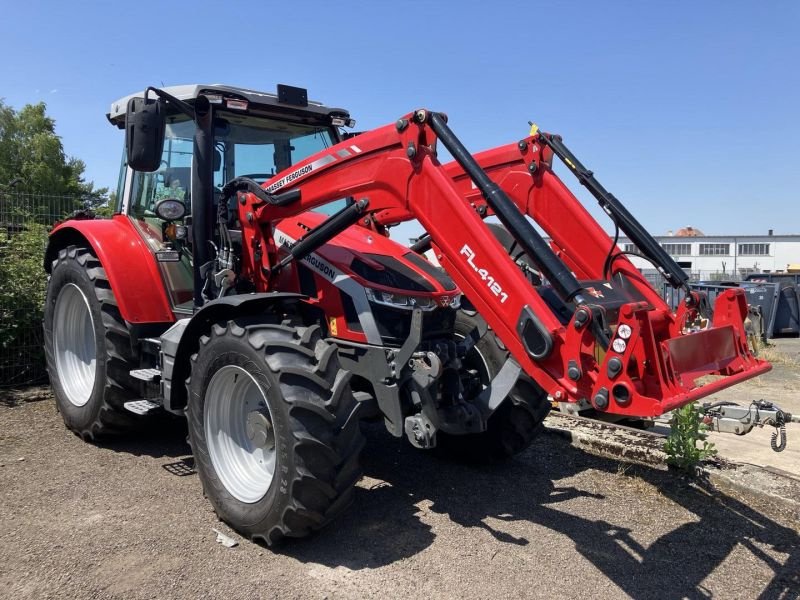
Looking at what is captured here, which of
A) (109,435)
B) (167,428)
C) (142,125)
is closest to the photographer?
(142,125)

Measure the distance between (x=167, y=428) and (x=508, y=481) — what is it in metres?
3.04

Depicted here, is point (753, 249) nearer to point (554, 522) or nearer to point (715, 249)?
point (715, 249)

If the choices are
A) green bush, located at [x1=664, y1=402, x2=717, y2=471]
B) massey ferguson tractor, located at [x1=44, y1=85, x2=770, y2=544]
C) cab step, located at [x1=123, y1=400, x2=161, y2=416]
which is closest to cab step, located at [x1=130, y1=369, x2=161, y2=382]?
massey ferguson tractor, located at [x1=44, y1=85, x2=770, y2=544]

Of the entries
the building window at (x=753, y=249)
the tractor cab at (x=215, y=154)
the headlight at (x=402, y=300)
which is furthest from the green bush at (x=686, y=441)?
the building window at (x=753, y=249)

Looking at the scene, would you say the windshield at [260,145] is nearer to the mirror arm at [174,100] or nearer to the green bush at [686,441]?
the mirror arm at [174,100]

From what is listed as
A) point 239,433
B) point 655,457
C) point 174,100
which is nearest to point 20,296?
point 174,100

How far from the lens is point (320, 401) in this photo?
3.36 m

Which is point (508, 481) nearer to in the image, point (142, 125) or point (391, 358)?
point (391, 358)

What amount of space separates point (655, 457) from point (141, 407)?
12.7ft

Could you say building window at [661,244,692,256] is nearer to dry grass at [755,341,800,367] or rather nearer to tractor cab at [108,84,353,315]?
dry grass at [755,341,800,367]

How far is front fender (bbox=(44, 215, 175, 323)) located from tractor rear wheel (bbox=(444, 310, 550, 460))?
2.31m

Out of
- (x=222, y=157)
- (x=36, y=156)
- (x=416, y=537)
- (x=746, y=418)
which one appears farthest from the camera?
(x=36, y=156)

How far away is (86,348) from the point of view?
19.0 ft

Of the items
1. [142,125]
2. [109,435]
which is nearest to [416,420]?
[142,125]
